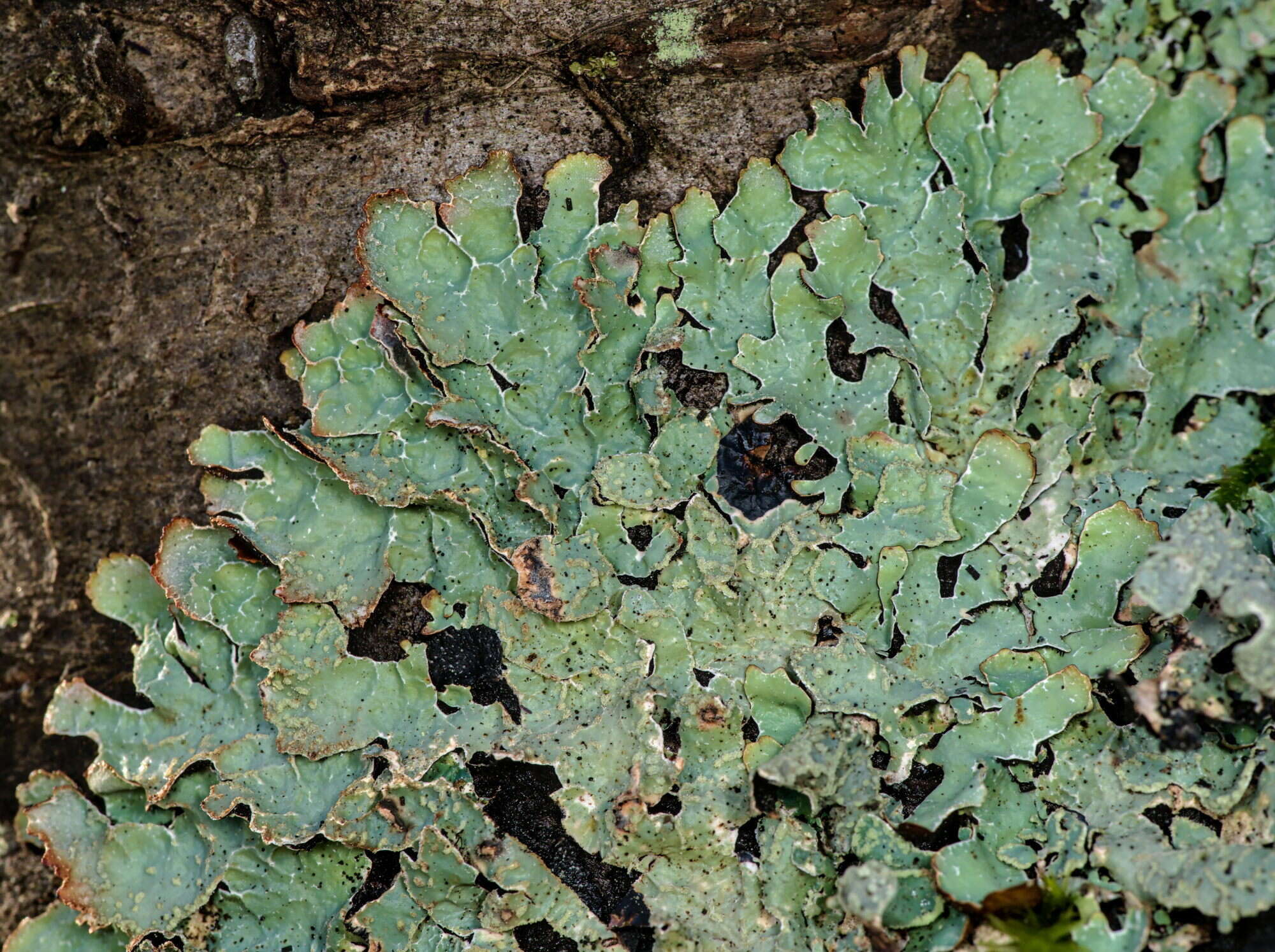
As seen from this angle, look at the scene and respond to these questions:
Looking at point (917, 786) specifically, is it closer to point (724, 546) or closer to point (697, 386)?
point (724, 546)

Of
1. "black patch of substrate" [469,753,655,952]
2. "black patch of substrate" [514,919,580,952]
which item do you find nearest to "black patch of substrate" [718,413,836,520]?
"black patch of substrate" [469,753,655,952]

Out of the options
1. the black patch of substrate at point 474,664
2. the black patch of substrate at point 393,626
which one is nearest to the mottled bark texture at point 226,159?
the black patch of substrate at point 393,626

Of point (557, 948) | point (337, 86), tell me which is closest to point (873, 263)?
point (337, 86)

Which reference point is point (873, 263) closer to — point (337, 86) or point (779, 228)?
point (779, 228)

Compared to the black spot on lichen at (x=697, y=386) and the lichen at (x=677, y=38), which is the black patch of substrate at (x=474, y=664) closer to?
the black spot on lichen at (x=697, y=386)

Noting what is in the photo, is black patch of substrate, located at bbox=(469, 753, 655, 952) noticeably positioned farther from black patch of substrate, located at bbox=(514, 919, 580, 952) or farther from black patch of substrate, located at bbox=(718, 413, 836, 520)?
black patch of substrate, located at bbox=(718, 413, 836, 520)
